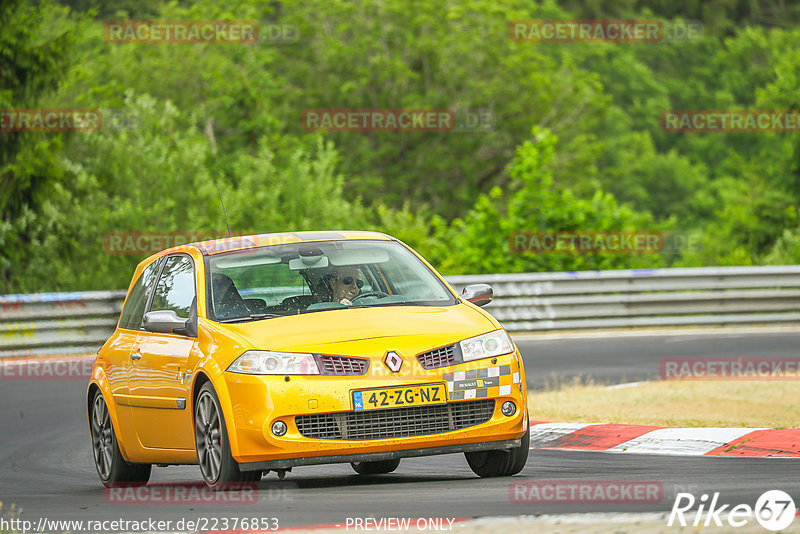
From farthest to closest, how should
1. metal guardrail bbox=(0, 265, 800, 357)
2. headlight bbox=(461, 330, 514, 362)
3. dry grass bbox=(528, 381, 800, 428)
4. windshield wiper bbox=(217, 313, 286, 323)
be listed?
metal guardrail bbox=(0, 265, 800, 357)
dry grass bbox=(528, 381, 800, 428)
windshield wiper bbox=(217, 313, 286, 323)
headlight bbox=(461, 330, 514, 362)

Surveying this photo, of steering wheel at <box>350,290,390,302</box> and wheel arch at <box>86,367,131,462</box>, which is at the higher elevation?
steering wheel at <box>350,290,390,302</box>

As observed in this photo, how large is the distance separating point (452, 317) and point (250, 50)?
43.9m

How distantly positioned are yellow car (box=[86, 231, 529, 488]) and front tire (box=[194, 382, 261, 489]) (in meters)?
0.01

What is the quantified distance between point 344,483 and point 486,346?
1.34 metres

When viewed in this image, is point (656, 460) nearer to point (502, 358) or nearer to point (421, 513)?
point (502, 358)

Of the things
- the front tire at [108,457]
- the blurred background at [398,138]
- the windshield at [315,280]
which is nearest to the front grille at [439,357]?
the windshield at [315,280]

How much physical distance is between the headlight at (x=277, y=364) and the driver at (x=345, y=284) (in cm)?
97

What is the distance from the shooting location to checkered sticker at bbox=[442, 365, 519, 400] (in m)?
7.30

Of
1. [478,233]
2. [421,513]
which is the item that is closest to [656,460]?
[421,513]

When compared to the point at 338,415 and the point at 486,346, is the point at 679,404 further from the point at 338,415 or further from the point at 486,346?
the point at 338,415

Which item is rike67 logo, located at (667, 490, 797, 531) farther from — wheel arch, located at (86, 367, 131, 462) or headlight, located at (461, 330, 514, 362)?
wheel arch, located at (86, 367, 131, 462)

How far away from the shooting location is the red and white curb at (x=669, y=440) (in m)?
8.79

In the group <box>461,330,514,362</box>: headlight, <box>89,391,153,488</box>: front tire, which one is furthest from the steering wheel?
<box>89,391,153,488</box>: front tire

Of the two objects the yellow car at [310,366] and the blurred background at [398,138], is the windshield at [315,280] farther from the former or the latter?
the blurred background at [398,138]
